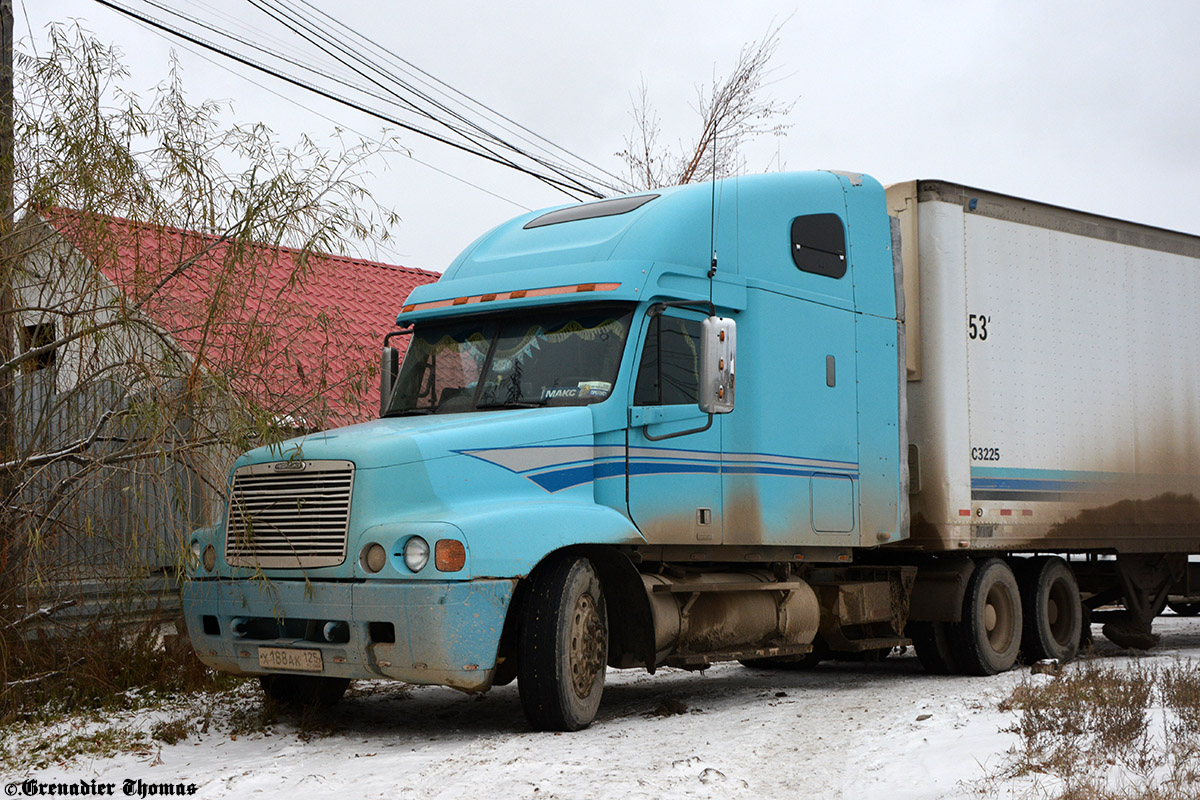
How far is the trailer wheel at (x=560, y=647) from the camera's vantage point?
26.0 feet

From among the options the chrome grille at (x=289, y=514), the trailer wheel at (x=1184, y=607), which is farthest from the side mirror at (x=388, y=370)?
the trailer wheel at (x=1184, y=607)

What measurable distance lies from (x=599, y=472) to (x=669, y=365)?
3.07 feet

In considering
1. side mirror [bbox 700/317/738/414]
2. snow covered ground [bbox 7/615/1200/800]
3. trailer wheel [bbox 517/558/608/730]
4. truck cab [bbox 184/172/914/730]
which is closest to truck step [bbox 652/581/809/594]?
truck cab [bbox 184/172/914/730]

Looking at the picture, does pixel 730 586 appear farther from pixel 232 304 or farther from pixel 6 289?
pixel 6 289

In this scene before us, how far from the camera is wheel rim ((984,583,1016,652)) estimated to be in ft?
39.4

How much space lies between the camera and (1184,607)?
579 inches

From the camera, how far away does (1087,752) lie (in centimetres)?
661

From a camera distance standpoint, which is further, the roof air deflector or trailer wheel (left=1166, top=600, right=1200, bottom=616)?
trailer wheel (left=1166, top=600, right=1200, bottom=616)

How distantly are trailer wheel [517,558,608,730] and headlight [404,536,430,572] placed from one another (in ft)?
2.76

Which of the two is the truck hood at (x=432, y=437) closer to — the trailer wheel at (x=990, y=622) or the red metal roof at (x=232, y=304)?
the red metal roof at (x=232, y=304)

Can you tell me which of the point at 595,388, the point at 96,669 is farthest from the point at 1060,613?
the point at 96,669

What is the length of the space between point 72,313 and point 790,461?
16.8 ft

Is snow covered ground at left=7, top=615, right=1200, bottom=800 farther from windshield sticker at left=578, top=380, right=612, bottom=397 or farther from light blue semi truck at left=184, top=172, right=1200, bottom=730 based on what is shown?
windshield sticker at left=578, top=380, right=612, bottom=397

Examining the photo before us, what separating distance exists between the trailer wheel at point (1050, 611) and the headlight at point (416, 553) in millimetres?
7038
